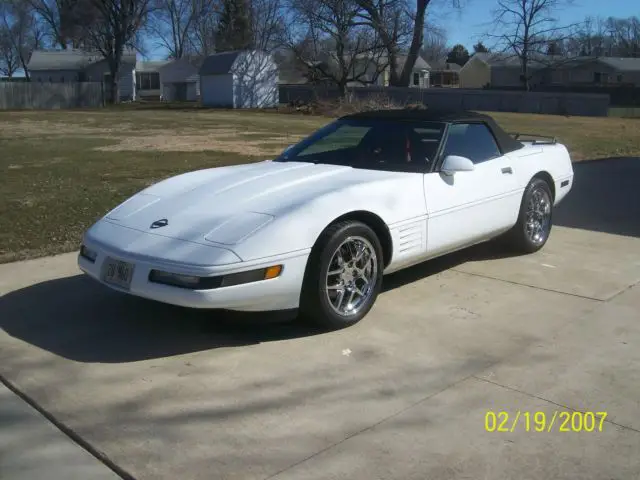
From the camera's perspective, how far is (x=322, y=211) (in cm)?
457

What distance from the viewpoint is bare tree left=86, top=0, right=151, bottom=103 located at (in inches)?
2085

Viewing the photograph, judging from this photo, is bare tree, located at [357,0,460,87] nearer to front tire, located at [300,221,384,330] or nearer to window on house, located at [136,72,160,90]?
window on house, located at [136,72,160,90]

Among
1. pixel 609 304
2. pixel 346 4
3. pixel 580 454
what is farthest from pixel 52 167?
pixel 346 4

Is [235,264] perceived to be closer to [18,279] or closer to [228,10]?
[18,279]

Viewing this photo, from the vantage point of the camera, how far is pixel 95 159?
14266 mm

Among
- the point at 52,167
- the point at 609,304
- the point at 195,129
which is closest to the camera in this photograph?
the point at 609,304

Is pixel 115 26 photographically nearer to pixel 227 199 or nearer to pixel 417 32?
pixel 417 32

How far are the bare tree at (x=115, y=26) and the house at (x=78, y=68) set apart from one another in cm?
733

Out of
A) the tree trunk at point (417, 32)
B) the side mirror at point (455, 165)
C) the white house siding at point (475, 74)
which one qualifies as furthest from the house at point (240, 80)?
the side mirror at point (455, 165)

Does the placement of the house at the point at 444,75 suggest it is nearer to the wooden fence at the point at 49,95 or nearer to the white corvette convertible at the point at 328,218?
the wooden fence at the point at 49,95

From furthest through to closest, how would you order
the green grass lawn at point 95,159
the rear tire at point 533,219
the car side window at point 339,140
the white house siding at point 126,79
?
the white house siding at point 126,79, the green grass lawn at point 95,159, the rear tire at point 533,219, the car side window at point 339,140

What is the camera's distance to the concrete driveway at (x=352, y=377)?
10.3 feet

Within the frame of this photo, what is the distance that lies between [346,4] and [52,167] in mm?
37018

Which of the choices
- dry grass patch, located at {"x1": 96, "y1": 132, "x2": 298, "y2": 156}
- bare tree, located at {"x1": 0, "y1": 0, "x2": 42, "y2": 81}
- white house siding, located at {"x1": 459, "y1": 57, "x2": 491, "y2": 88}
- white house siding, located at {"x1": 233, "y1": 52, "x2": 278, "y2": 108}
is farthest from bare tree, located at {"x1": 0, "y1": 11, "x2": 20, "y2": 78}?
dry grass patch, located at {"x1": 96, "y1": 132, "x2": 298, "y2": 156}
